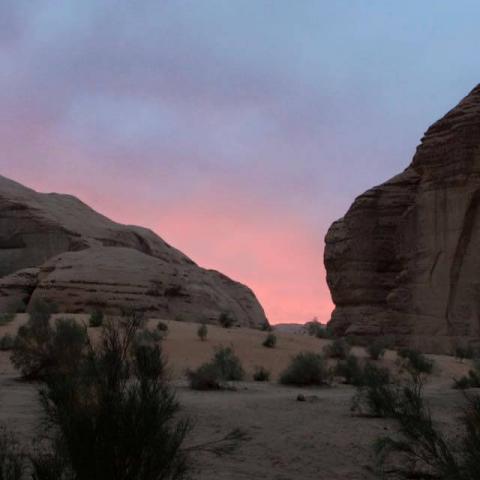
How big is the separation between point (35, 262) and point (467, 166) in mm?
25010

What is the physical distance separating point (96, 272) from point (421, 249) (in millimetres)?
14299

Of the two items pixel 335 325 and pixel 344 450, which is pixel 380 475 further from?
pixel 335 325

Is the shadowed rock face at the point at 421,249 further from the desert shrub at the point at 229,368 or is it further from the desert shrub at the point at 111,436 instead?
the desert shrub at the point at 111,436

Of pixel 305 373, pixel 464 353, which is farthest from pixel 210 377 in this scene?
pixel 464 353

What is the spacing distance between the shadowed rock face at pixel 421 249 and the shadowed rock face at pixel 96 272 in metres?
6.09

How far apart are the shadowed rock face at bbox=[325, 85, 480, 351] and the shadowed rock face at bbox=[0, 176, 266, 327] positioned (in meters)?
6.09

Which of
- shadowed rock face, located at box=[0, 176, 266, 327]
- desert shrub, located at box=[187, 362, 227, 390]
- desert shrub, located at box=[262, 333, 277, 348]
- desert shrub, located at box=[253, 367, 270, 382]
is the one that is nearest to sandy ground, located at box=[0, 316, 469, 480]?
desert shrub, located at box=[187, 362, 227, 390]

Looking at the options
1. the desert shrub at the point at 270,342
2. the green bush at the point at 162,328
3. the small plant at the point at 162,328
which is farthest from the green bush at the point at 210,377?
the desert shrub at the point at 270,342

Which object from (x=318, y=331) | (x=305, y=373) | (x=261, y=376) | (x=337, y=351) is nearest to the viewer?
(x=305, y=373)

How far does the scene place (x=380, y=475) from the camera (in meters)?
7.10

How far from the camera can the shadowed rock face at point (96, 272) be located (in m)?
30.8

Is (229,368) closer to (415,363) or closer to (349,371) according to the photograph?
(349,371)

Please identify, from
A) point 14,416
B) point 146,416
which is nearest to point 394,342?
point 14,416

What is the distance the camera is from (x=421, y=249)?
3300 centimetres
